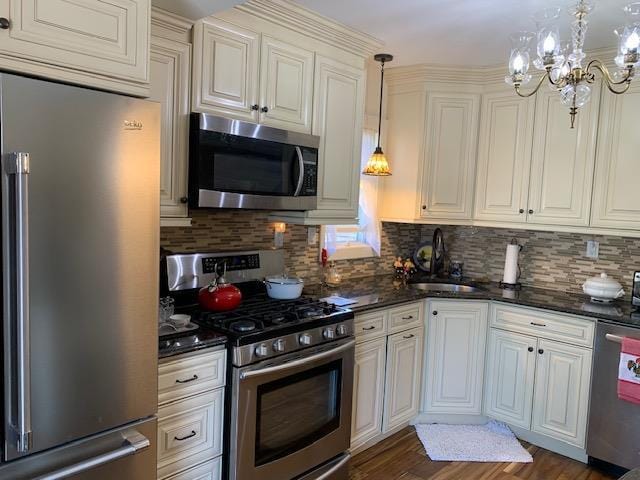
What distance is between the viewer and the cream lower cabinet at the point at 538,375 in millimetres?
2891

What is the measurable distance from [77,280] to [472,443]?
2.71 m

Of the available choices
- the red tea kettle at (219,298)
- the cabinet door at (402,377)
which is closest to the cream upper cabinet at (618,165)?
the cabinet door at (402,377)

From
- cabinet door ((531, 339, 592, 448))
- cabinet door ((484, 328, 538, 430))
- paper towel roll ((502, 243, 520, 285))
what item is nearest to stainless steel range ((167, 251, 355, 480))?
cabinet door ((484, 328, 538, 430))

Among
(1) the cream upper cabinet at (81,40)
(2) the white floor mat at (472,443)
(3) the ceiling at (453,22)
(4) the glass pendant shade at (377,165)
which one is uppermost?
(3) the ceiling at (453,22)

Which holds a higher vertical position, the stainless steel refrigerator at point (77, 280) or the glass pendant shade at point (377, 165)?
the glass pendant shade at point (377, 165)

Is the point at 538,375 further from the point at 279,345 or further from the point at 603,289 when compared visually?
the point at 279,345

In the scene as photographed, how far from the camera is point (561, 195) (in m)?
3.24

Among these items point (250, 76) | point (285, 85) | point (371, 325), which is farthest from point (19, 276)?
point (371, 325)

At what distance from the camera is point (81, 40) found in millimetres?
1428

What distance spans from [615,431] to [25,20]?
3.36 metres

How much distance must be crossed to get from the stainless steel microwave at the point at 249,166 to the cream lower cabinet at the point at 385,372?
812 mm

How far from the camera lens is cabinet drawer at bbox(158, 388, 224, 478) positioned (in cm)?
184

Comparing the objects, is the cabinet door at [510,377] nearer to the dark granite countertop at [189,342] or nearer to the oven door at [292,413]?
the oven door at [292,413]

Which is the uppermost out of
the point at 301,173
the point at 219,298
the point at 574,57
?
the point at 574,57
